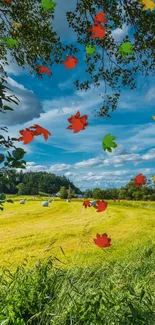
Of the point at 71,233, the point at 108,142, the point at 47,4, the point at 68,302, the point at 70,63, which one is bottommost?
the point at 68,302

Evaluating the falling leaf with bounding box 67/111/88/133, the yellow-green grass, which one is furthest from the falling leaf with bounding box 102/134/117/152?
the yellow-green grass

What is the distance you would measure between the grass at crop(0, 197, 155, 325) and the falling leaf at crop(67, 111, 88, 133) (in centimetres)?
161

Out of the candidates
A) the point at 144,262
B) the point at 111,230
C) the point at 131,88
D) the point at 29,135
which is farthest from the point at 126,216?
the point at 29,135

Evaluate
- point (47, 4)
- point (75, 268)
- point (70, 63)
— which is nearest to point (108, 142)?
point (70, 63)

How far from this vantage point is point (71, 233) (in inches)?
380

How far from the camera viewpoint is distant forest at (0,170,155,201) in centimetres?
362

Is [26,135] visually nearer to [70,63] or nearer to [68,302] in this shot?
[68,302]

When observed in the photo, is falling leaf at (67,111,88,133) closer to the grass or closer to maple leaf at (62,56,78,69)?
maple leaf at (62,56,78,69)

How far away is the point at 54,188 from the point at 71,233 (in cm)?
186

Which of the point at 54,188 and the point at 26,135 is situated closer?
the point at 26,135

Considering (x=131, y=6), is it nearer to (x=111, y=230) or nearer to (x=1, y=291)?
(x=111, y=230)

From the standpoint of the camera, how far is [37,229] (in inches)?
404

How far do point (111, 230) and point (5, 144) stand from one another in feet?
25.3

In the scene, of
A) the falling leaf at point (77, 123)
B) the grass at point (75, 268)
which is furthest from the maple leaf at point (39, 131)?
the grass at point (75, 268)
